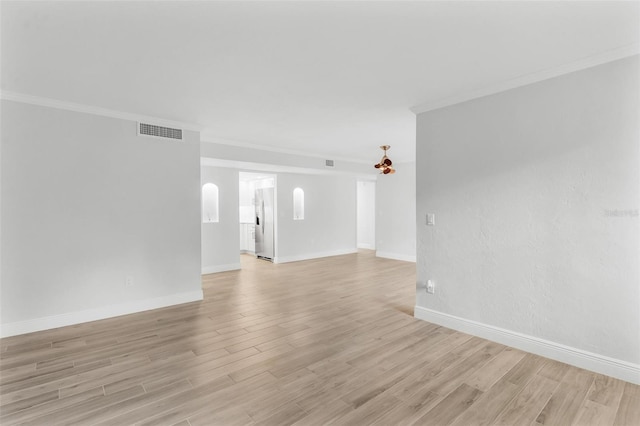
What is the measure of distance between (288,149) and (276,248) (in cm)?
282

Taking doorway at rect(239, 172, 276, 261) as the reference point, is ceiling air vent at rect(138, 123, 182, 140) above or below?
above

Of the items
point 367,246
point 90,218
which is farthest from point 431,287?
point 367,246

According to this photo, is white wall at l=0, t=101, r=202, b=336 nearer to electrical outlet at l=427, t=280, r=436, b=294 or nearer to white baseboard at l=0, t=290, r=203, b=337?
white baseboard at l=0, t=290, r=203, b=337

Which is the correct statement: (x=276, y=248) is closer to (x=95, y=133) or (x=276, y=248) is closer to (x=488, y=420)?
(x=95, y=133)

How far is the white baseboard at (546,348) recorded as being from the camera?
2564mm

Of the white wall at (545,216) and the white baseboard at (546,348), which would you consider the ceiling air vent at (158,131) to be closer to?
the white wall at (545,216)

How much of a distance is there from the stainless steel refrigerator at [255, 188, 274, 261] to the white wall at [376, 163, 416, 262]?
309 centimetres

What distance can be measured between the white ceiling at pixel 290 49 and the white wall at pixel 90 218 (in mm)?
456

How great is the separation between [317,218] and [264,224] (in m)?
1.51

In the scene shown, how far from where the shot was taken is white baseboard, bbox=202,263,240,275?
695cm

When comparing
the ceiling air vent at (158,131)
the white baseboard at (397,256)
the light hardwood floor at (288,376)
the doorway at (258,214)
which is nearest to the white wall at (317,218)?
the doorway at (258,214)

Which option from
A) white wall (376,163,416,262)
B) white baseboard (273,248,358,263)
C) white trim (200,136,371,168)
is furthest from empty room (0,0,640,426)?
white wall (376,163,416,262)

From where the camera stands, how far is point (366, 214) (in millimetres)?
11461

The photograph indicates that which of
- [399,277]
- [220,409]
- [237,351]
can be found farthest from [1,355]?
[399,277]
